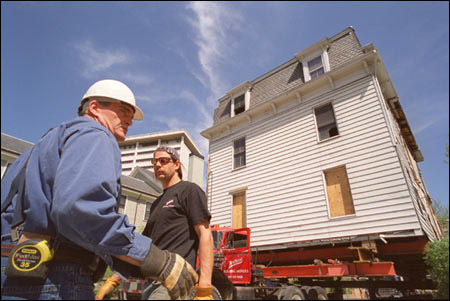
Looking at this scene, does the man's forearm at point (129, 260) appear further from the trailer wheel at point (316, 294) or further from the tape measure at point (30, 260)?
the trailer wheel at point (316, 294)

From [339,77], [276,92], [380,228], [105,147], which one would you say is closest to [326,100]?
[339,77]

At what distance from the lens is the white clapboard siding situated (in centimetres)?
839

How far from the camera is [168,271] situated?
1645 millimetres

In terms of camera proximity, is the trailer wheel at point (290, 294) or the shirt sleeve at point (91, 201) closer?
the shirt sleeve at point (91, 201)

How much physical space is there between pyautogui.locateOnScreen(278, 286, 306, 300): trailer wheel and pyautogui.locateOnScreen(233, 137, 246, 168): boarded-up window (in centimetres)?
798

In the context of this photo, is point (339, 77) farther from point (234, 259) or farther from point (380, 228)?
point (234, 259)

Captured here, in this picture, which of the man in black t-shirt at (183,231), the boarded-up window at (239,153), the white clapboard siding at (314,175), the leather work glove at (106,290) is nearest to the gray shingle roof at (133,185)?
the white clapboard siding at (314,175)

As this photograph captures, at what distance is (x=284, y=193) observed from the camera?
10.9 metres

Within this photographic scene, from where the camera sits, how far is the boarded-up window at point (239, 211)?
12.1 m

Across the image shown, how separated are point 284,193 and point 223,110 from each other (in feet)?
24.9

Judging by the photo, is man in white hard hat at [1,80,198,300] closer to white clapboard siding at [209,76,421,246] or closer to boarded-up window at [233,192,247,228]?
white clapboard siding at [209,76,421,246]

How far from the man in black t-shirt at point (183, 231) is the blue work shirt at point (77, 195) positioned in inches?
37.4

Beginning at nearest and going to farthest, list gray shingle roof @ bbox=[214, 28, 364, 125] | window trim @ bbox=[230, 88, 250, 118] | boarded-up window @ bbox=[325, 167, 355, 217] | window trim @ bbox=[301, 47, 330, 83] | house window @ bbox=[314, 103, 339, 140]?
1. boarded-up window @ bbox=[325, 167, 355, 217]
2. house window @ bbox=[314, 103, 339, 140]
3. gray shingle roof @ bbox=[214, 28, 364, 125]
4. window trim @ bbox=[301, 47, 330, 83]
5. window trim @ bbox=[230, 88, 250, 118]

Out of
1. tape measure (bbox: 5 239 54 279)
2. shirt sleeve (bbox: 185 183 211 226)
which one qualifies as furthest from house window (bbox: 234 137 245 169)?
tape measure (bbox: 5 239 54 279)
